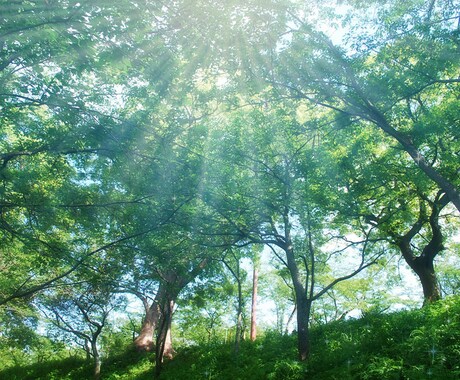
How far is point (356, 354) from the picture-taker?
914 centimetres

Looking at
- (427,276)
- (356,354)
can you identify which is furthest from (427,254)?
(356,354)

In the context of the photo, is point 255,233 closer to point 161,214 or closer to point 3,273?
point 161,214

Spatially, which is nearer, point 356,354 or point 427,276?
point 356,354

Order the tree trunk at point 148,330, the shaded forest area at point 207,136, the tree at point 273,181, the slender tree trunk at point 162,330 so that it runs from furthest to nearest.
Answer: the tree trunk at point 148,330, the slender tree trunk at point 162,330, the tree at point 273,181, the shaded forest area at point 207,136

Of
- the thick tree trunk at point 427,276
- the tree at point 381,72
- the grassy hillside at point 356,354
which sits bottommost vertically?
the grassy hillside at point 356,354

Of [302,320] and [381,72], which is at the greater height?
[381,72]

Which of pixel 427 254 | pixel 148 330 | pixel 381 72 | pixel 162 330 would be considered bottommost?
pixel 162 330

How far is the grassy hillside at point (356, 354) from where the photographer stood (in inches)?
283

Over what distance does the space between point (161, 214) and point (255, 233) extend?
Result: 4.84 meters

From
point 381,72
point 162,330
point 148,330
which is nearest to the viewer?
point 381,72

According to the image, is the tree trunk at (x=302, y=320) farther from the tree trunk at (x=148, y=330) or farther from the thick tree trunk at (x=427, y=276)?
the tree trunk at (x=148, y=330)

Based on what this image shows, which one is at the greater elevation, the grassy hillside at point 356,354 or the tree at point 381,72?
the tree at point 381,72

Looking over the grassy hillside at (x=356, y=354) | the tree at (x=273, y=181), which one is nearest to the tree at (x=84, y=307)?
the grassy hillside at (x=356, y=354)

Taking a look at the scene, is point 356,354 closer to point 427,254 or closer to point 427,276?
point 427,276
